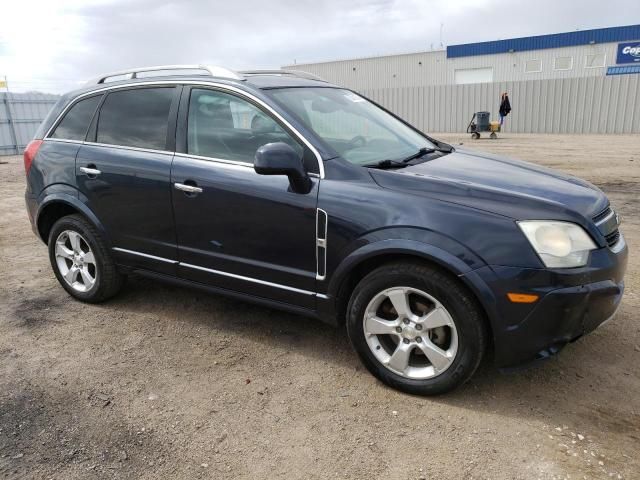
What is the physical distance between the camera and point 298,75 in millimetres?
4348

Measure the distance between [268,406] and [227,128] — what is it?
1.82 meters

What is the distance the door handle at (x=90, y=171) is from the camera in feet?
13.6

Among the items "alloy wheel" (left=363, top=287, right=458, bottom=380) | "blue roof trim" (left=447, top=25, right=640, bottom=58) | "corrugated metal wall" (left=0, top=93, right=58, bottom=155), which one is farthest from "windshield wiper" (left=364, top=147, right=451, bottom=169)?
"blue roof trim" (left=447, top=25, right=640, bottom=58)

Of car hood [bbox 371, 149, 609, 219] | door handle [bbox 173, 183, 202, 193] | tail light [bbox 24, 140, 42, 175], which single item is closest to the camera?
car hood [bbox 371, 149, 609, 219]

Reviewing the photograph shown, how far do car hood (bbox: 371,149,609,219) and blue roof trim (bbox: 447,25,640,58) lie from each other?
121 ft

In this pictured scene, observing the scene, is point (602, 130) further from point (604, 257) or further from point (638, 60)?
point (604, 257)

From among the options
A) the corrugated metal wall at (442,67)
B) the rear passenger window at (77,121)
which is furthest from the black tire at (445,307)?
the corrugated metal wall at (442,67)

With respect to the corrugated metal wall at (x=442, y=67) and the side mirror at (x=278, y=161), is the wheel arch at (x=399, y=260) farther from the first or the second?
the corrugated metal wall at (x=442, y=67)

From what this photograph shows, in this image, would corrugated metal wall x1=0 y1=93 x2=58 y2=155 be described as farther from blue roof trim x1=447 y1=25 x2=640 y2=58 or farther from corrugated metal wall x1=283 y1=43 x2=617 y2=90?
blue roof trim x1=447 y1=25 x2=640 y2=58

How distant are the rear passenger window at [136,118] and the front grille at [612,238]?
2904 mm

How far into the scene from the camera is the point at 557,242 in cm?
272

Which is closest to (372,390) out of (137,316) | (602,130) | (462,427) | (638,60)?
(462,427)

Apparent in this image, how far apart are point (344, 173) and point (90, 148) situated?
225 cm

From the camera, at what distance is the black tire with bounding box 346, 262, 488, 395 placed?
2.83m
